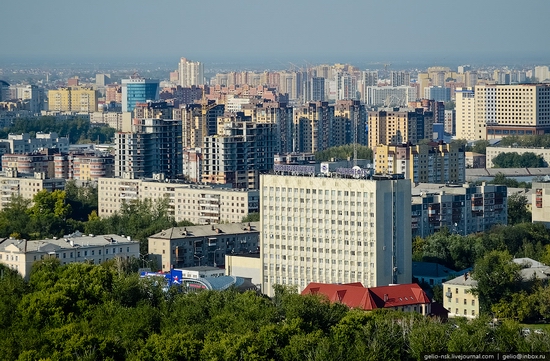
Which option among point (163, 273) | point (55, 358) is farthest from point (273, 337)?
point (163, 273)

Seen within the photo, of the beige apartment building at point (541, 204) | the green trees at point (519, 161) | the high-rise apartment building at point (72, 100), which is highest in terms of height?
the high-rise apartment building at point (72, 100)

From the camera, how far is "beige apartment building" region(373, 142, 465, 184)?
59.8 metres

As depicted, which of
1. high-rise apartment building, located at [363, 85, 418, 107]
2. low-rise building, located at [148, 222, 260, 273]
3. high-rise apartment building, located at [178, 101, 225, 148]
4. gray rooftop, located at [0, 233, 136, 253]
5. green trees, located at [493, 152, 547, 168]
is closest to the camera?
gray rooftop, located at [0, 233, 136, 253]

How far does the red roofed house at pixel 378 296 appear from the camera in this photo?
33906mm

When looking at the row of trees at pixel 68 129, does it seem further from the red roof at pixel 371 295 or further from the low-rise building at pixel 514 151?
the red roof at pixel 371 295

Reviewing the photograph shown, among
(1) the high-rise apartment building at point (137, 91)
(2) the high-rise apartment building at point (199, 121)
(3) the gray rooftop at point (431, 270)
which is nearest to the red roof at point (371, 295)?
(3) the gray rooftop at point (431, 270)

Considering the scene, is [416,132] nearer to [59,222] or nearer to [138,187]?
[138,187]

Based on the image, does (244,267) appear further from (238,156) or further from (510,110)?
(510,110)

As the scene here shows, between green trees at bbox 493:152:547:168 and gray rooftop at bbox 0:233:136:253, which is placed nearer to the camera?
gray rooftop at bbox 0:233:136:253

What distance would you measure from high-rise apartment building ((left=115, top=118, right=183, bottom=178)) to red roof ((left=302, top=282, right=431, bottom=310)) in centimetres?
2786

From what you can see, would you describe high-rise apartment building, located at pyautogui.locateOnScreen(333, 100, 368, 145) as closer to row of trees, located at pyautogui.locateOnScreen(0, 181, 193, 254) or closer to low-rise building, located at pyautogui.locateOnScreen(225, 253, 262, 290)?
row of trees, located at pyautogui.locateOnScreen(0, 181, 193, 254)

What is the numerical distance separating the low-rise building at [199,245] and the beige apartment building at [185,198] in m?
6.80

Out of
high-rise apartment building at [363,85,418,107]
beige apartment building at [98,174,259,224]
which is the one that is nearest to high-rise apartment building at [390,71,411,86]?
high-rise apartment building at [363,85,418,107]

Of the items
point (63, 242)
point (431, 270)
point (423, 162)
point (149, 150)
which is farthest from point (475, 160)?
point (431, 270)
